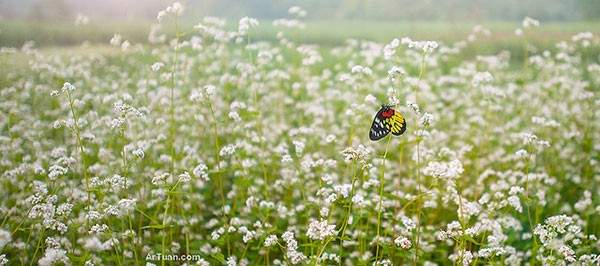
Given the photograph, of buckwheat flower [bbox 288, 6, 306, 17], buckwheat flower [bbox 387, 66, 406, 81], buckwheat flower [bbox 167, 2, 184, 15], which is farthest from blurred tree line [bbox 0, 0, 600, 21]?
buckwheat flower [bbox 387, 66, 406, 81]

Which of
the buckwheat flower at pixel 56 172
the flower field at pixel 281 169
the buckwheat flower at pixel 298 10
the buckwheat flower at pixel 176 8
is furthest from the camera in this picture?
the buckwheat flower at pixel 298 10

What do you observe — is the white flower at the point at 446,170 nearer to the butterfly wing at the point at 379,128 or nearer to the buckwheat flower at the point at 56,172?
the butterfly wing at the point at 379,128

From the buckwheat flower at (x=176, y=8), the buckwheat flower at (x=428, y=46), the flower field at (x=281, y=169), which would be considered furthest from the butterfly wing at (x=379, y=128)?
the buckwheat flower at (x=176, y=8)

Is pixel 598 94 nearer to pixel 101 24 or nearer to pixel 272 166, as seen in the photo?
pixel 272 166

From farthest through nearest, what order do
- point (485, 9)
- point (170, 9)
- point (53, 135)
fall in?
1. point (485, 9)
2. point (53, 135)
3. point (170, 9)

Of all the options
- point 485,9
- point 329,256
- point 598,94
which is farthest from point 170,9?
point 485,9

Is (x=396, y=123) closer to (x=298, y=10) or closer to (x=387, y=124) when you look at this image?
(x=387, y=124)

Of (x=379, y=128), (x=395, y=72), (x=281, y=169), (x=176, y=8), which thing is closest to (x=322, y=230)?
(x=379, y=128)
